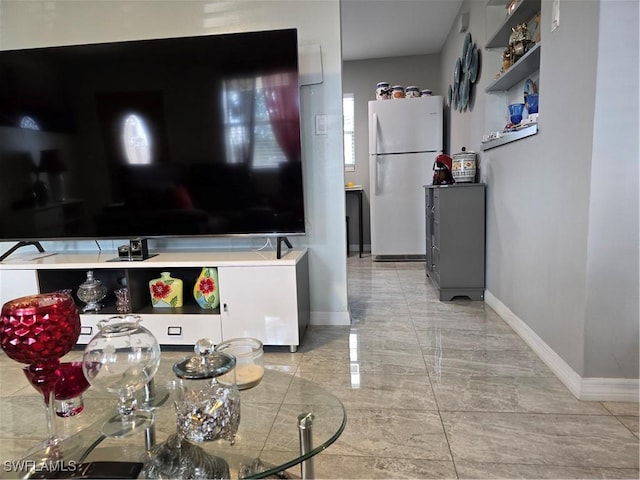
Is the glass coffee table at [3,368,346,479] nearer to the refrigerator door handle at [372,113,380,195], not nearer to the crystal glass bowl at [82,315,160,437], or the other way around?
the crystal glass bowl at [82,315,160,437]

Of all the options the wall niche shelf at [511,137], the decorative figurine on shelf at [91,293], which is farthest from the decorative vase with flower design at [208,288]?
the wall niche shelf at [511,137]

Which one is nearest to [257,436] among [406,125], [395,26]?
[406,125]

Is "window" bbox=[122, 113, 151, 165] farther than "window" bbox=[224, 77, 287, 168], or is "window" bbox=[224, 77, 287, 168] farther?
"window" bbox=[122, 113, 151, 165]

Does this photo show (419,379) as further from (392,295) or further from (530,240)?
(392,295)

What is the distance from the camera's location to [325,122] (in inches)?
95.5

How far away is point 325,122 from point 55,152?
1569 millimetres

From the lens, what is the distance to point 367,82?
199 inches

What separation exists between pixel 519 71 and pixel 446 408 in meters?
1.87

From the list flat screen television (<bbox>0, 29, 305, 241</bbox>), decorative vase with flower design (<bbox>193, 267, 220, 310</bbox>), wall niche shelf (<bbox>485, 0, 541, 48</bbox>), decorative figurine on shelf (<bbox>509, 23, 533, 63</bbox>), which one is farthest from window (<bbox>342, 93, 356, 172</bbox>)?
decorative vase with flower design (<bbox>193, 267, 220, 310</bbox>)

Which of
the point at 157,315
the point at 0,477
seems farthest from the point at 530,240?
the point at 0,477

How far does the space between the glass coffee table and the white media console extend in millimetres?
997

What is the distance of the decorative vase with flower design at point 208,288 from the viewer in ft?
7.14

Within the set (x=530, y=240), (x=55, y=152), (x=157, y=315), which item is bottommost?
(x=157, y=315)

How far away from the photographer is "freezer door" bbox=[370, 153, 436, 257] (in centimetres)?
445
